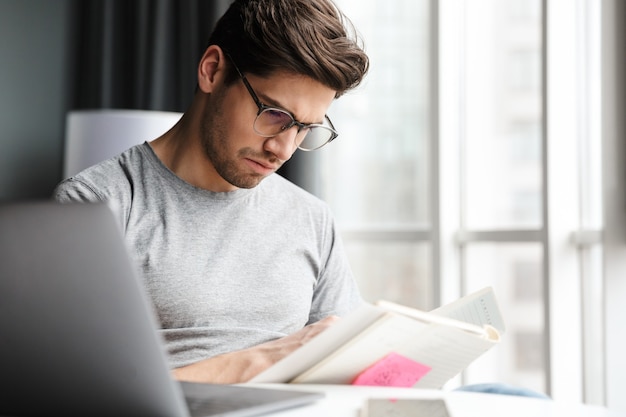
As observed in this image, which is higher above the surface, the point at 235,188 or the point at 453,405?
the point at 235,188

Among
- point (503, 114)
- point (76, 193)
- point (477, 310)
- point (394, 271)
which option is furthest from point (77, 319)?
point (394, 271)

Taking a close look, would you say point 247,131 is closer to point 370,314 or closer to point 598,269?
point 370,314

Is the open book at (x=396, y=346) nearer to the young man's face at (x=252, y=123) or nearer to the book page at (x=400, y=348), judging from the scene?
the book page at (x=400, y=348)

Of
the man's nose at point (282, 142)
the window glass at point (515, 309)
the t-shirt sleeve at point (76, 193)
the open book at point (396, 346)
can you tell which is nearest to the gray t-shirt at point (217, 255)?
the t-shirt sleeve at point (76, 193)

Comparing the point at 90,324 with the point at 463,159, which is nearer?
the point at 90,324

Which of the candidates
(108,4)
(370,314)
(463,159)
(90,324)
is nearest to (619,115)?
(463,159)

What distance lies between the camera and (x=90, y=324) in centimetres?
71

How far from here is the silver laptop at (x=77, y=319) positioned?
2.25 feet

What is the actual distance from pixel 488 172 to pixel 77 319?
2342mm

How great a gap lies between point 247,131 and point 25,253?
2.92ft

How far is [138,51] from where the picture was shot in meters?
3.55

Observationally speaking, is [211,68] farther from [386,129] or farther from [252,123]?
[386,129]

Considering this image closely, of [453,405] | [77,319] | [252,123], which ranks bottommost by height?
[453,405]

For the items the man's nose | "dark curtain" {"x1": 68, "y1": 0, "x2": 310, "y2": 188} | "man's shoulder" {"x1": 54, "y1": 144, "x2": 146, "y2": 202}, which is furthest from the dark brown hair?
"dark curtain" {"x1": 68, "y1": 0, "x2": 310, "y2": 188}
